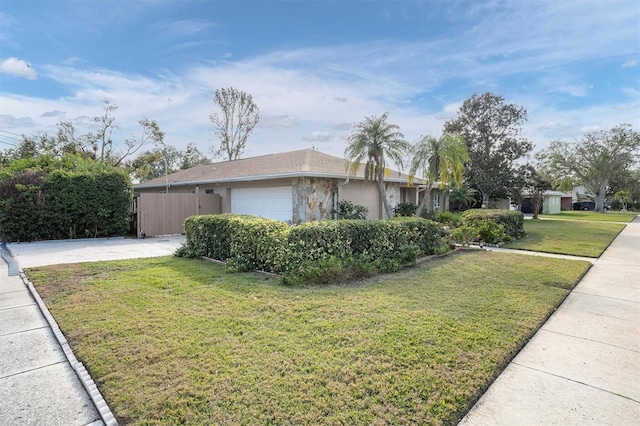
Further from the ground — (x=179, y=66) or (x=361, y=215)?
(x=179, y=66)

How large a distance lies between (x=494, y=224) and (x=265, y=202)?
360 inches

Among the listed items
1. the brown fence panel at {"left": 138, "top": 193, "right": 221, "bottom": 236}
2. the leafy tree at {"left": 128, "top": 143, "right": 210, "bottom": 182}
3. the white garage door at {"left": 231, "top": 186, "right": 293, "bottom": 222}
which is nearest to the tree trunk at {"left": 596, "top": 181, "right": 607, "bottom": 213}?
the white garage door at {"left": 231, "top": 186, "right": 293, "bottom": 222}

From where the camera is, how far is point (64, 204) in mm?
12414

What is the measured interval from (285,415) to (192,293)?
362 centimetres

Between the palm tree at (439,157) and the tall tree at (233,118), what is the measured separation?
71.1 ft

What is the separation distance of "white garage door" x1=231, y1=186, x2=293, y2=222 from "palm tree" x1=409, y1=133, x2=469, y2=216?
5950 mm

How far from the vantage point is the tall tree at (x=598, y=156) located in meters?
34.9

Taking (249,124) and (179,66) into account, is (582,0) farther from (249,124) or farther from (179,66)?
(249,124)

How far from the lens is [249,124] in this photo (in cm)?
3186

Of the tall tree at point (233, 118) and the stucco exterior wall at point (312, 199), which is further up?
the tall tree at point (233, 118)

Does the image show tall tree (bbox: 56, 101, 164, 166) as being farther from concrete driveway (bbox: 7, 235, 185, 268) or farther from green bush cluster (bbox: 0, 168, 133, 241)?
concrete driveway (bbox: 7, 235, 185, 268)

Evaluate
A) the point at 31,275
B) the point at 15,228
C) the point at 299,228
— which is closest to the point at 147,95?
the point at 15,228

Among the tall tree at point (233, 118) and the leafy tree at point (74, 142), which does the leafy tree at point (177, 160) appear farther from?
the tall tree at point (233, 118)

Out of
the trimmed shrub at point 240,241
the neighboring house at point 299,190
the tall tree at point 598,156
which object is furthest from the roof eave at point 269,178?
the tall tree at point 598,156
